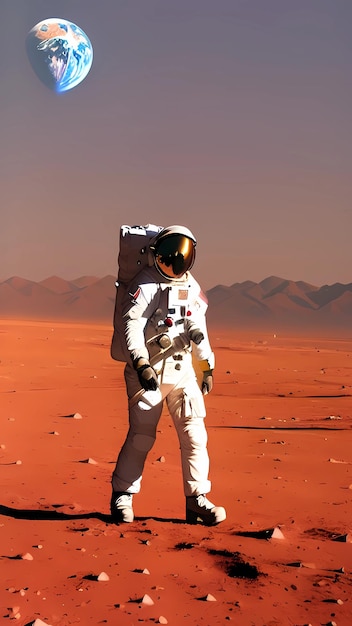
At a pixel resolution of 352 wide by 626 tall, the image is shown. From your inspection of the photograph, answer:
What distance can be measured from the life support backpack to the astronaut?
0.27ft

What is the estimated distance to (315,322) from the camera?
8931cm

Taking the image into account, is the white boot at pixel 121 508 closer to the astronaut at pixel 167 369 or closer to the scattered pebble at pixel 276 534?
the astronaut at pixel 167 369

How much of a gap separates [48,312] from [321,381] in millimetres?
87261

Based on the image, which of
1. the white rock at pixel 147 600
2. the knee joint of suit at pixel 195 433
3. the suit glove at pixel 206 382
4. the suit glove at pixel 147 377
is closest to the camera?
the white rock at pixel 147 600

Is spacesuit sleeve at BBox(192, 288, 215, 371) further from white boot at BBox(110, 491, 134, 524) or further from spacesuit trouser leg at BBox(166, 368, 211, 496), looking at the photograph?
white boot at BBox(110, 491, 134, 524)

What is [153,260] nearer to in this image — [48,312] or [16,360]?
[16,360]

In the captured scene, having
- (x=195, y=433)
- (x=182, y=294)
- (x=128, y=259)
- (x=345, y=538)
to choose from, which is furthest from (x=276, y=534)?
(x=128, y=259)

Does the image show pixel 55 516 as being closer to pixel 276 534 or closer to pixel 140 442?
pixel 140 442

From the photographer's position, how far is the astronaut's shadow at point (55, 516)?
601 cm

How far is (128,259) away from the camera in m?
6.05

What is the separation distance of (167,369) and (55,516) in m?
1.40

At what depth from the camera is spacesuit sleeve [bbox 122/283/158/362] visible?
5684 mm

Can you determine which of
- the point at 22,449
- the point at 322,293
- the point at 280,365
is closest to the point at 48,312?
the point at 322,293

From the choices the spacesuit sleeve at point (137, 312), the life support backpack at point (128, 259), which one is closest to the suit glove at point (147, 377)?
the spacesuit sleeve at point (137, 312)
